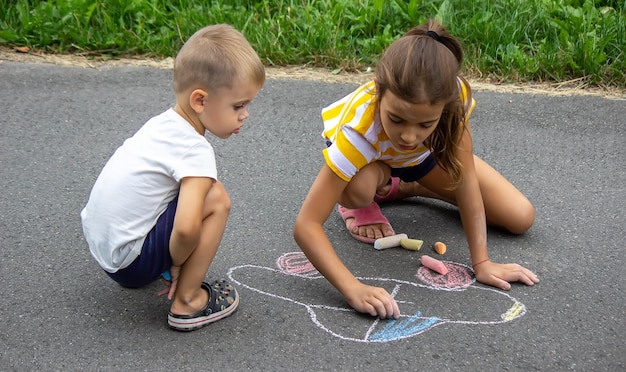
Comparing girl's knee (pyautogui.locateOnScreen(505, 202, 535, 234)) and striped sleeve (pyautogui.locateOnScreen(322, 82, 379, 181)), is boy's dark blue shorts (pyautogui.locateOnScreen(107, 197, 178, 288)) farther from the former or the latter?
girl's knee (pyautogui.locateOnScreen(505, 202, 535, 234))

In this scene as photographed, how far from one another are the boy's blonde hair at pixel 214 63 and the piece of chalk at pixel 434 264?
1.01 meters

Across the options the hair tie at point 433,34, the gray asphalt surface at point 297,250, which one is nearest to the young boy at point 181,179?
the gray asphalt surface at point 297,250

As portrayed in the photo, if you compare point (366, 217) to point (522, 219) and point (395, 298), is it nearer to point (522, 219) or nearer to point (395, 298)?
point (395, 298)

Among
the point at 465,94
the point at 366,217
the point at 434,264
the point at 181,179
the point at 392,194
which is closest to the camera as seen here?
the point at 181,179

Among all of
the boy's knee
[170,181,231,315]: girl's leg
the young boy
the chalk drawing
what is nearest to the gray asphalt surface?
the chalk drawing

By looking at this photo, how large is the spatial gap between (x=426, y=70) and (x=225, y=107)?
64 centimetres

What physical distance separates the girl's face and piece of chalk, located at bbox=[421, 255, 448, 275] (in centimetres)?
55

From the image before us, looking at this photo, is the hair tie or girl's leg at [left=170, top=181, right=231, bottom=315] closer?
girl's leg at [left=170, top=181, right=231, bottom=315]

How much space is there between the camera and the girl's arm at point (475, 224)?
2.91 metres

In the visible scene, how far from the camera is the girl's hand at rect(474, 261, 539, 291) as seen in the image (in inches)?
113

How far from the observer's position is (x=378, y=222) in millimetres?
3260

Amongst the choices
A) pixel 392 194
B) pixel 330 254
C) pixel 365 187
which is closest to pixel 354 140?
pixel 365 187

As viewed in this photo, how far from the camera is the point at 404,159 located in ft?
9.93

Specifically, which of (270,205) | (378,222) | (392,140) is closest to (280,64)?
(270,205)
